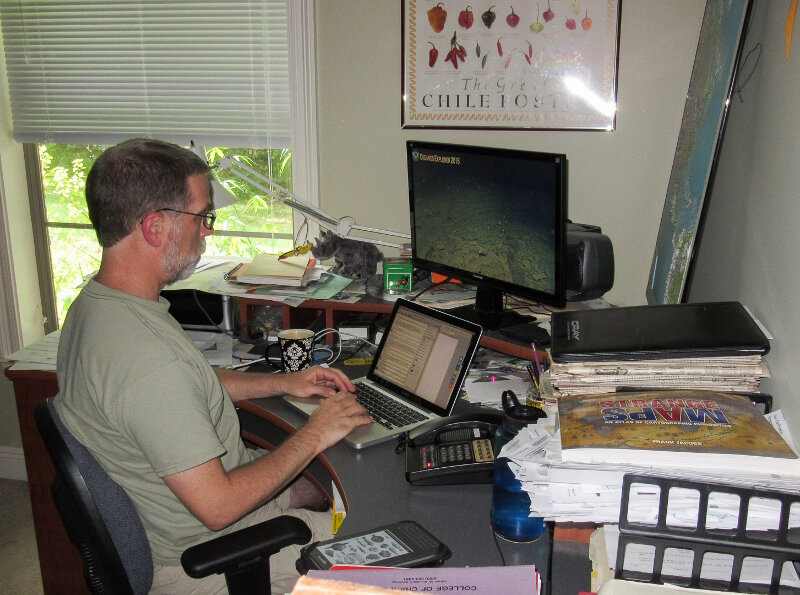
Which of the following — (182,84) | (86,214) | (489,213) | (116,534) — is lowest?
(116,534)

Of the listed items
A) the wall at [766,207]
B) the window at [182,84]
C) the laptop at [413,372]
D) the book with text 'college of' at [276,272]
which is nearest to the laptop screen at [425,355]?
the laptop at [413,372]

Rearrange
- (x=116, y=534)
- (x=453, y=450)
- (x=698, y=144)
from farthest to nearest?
(x=698, y=144) < (x=453, y=450) < (x=116, y=534)

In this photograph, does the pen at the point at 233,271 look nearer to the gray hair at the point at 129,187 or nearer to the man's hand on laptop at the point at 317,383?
the man's hand on laptop at the point at 317,383

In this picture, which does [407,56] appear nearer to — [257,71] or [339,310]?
[257,71]

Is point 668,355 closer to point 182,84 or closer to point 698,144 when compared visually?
point 698,144

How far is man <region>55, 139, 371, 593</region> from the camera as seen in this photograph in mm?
1315

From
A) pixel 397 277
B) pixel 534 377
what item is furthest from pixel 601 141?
pixel 534 377

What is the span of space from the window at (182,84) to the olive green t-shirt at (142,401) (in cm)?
135

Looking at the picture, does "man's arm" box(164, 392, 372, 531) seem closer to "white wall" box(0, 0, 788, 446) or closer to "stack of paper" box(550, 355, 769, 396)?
"stack of paper" box(550, 355, 769, 396)

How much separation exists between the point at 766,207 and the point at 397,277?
110 cm

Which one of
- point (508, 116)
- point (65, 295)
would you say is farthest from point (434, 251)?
point (65, 295)

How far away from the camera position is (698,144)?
1758 mm

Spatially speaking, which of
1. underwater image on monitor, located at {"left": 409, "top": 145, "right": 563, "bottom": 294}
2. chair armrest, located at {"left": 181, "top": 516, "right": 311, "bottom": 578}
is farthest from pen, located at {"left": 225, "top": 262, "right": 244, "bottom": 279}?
chair armrest, located at {"left": 181, "top": 516, "right": 311, "bottom": 578}

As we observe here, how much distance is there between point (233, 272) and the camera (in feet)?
7.91
